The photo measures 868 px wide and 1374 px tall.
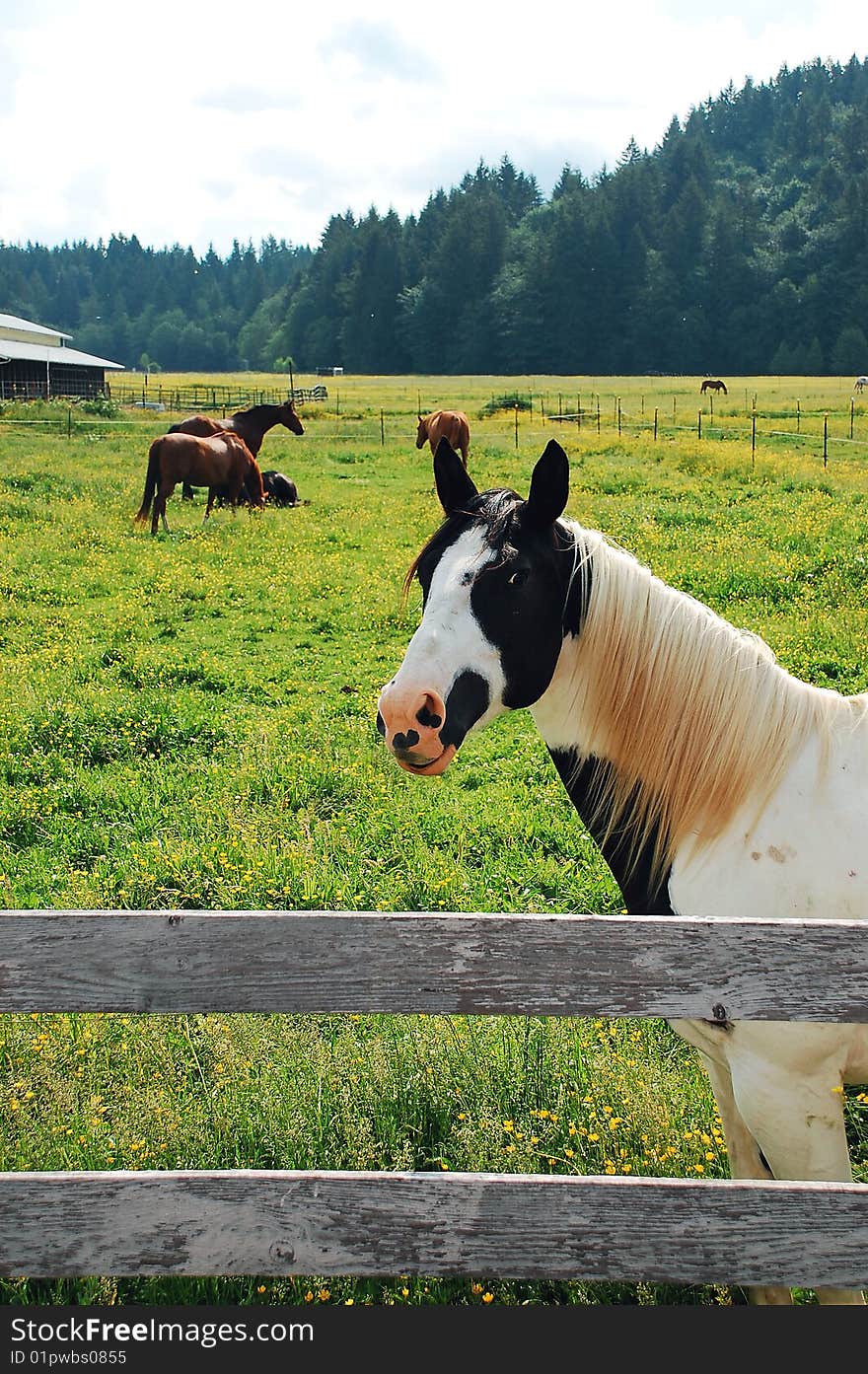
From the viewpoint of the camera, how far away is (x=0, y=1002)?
232cm

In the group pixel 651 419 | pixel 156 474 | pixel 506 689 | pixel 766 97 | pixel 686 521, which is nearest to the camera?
pixel 506 689

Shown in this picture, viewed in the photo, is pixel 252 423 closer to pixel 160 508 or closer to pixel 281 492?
pixel 281 492

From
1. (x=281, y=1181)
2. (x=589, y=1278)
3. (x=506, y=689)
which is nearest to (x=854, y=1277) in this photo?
(x=589, y=1278)

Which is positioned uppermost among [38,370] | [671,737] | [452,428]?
[38,370]

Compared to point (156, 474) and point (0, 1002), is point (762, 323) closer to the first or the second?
point (156, 474)

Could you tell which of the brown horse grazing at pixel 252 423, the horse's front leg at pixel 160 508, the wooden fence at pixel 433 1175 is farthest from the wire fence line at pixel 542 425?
the wooden fence at pixel 433 1175

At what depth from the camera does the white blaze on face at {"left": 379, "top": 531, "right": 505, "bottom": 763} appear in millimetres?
2721

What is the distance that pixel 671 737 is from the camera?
3082 millimetres

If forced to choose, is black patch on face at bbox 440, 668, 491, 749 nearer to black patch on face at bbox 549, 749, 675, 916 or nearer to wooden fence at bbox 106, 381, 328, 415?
black patch on face at bbox 549, 749, 675, 916

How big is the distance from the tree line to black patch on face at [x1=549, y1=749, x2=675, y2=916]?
9891 cm

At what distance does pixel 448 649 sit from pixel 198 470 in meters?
16.7

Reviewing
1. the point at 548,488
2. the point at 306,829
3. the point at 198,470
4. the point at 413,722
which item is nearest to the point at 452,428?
the point at 198,470

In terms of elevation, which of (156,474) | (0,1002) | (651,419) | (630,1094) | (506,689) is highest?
(651,419)

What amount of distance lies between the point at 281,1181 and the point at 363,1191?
0.20 m
